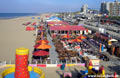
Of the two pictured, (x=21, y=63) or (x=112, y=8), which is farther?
(x=112, y=8)

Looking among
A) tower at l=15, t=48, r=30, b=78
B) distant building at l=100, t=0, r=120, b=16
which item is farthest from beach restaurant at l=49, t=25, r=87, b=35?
distant building at l=100, t=0, r=120, b=16

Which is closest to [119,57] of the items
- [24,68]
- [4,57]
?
[4,57]

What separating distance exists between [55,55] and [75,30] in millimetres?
14133

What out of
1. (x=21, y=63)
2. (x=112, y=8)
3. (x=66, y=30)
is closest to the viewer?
(x=21, y=63)

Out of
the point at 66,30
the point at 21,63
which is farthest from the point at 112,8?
the point at 21,63

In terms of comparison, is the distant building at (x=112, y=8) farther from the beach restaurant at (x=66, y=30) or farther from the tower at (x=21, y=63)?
the tower at (x=21, y=63)

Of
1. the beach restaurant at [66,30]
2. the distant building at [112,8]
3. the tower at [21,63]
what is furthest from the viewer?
the distant building at [112,8]

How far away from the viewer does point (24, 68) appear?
6371 millimetres

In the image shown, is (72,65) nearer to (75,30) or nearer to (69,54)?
(69,54)

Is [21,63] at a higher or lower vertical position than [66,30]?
higher

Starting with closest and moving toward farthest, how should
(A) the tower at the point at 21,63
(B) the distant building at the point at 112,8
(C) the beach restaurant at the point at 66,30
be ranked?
(A) the tower at the point at 21,63, (C) the beach restaurant at the point at 66,30, (B) the distant building at the point at 112,8

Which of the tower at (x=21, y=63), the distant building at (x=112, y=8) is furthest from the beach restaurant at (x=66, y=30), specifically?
the distant building at (x=112, y=8)

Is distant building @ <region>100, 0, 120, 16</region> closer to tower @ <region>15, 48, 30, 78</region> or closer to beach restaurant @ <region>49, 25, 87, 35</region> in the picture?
beach restaurant @ <region>49, 25, 87, 35</region>

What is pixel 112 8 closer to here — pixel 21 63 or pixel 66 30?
pixel 66 30
